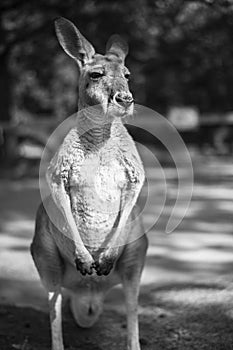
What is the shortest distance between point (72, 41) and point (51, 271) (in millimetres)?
931

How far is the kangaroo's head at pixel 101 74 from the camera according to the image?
6.70 feet

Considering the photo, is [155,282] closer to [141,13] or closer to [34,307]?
[34,307]

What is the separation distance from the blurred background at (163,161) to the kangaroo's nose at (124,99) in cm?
A: 93

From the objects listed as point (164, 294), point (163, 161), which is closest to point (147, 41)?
point (163, 161)

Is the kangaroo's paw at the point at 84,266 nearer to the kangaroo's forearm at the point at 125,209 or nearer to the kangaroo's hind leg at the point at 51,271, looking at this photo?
the kangaroo's forearm at the point at 125,209

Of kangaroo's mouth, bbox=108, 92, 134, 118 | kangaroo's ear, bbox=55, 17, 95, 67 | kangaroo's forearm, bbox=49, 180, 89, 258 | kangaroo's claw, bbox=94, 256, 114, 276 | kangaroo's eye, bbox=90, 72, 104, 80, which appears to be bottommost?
kangaroo's claw, bbox=94, 256, 114, 276

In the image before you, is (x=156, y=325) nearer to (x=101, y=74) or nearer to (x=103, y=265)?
(x=103, y=265)

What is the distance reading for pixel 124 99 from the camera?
201cm

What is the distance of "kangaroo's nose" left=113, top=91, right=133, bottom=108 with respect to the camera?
2014 millimetres

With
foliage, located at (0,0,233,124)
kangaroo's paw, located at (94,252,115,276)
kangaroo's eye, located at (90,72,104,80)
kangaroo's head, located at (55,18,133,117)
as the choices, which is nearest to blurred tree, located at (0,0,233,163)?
foliage, located at (0,0,233,124)

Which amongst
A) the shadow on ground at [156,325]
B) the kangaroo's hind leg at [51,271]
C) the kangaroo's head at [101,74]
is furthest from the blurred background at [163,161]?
the kangaroo's head at [101,74]

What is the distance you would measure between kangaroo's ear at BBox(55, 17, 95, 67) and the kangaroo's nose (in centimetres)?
34

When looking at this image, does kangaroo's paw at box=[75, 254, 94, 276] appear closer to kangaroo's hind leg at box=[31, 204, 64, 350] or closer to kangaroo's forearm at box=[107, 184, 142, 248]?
kangaroo's forearm at box=[107, 184, 142, 248]

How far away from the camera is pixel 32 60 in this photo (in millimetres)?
9648
